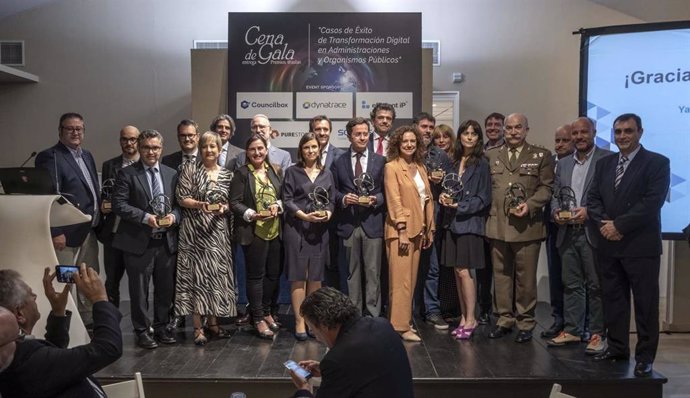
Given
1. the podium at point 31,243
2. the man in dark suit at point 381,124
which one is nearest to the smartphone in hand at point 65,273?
the podium at point 31,243

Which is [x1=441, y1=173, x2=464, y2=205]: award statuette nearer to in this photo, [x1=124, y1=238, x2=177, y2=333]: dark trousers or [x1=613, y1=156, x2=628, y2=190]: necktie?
[x1=613, y1=156, x2=628, y2=190]: necktie

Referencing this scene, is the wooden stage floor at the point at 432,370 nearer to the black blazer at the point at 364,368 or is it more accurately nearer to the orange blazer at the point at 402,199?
the orange blazer at the point at 402,199

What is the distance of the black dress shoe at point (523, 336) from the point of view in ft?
14.8

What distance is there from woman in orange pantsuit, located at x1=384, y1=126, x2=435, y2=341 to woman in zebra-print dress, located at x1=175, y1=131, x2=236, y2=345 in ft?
3.73

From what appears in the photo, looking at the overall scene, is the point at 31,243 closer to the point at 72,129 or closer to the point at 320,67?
the point at 72,129

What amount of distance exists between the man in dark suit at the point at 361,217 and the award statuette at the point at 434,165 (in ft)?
1.16

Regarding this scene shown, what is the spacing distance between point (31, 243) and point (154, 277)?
1106mm

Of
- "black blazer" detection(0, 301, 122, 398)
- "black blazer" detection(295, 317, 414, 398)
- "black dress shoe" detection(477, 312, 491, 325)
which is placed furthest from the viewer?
"black dress shoe" detection(477, 312, 491, 325)

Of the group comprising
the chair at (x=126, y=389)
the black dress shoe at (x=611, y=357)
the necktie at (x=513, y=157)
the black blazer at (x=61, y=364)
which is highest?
the necktie at (x=513, y=157)

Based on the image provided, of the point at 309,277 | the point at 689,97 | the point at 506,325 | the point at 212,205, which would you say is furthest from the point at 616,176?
the point at 212,205

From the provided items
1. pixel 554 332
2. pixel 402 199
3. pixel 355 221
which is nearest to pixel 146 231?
pixel 355 221

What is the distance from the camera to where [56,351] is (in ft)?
6.69

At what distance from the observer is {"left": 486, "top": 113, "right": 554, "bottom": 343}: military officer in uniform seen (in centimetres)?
445

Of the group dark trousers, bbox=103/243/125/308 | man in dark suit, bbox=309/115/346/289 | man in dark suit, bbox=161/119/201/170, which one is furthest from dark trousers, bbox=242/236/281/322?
dark trousers, bbox=103/243/125/308
